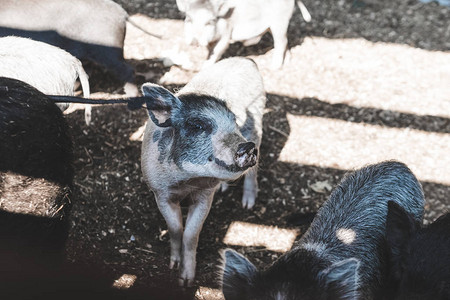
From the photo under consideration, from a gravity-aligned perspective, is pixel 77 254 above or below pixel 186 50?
below

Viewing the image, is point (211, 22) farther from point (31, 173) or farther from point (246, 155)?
point (31, 173)

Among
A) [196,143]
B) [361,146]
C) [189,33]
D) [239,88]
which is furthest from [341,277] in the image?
[189,33]

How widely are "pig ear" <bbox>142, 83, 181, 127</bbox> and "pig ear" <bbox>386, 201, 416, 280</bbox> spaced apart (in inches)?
54.1

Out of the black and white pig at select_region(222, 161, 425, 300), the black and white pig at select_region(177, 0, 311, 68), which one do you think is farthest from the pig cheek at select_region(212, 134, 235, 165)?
the black and white pig at select_region(177, 0, 311, 68)

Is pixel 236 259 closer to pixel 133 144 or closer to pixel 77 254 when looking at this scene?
pixel 77 254

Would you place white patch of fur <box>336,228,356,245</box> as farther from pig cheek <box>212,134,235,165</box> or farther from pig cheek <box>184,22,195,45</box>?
pig cheek <box>184,22,195,45</box>

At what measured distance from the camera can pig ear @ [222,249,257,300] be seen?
2557 mm

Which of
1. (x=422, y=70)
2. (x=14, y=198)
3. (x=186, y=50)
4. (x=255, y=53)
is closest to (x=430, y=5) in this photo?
(x=422, y=70)

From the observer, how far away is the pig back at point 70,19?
475cm

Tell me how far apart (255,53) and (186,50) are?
2.64 ft

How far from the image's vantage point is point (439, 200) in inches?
180

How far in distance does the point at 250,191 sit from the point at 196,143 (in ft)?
4.12

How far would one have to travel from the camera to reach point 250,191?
4.41 m

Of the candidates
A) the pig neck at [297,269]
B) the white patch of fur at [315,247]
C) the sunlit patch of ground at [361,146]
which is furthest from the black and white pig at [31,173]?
the sunlit patch of ground at [361,146]
